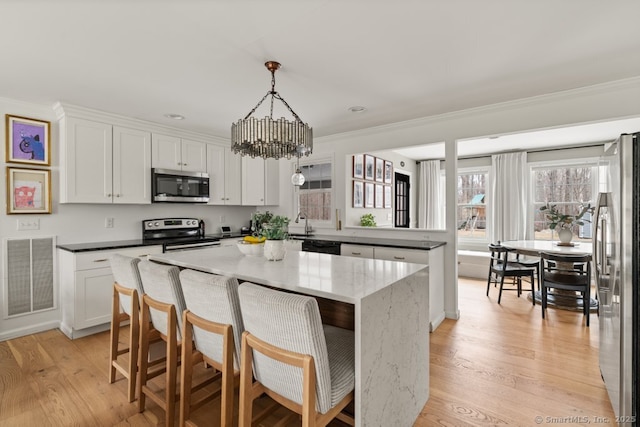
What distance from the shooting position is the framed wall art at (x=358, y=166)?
4789 mm

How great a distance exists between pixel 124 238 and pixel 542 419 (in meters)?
4.50

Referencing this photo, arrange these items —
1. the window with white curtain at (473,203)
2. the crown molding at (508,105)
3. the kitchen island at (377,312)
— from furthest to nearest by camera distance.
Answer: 1. the window with white curtain at (473,203)
2. the crown molding at (508,105)
3. the kitchen island at (377,312)

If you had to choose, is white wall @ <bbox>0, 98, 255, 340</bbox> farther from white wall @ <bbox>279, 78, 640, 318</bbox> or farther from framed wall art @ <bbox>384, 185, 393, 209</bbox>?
framed wall art @ <bbox>384, 185, 393, 209</bbox>

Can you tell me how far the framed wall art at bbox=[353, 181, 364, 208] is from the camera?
478 centimetres

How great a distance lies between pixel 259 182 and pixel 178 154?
130 centimetres

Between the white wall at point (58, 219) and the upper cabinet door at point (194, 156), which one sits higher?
the upper cabinet door at point (194, 156)

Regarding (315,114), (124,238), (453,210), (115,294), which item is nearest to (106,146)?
(124,238)

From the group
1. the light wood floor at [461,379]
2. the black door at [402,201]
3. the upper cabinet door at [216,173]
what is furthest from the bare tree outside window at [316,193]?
the light wood floor at [461,379]

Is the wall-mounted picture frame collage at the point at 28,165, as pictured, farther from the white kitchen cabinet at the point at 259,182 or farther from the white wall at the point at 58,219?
the white kitchen cabinet at the point at 259,182

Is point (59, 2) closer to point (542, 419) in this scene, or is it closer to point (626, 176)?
point (626, 176)

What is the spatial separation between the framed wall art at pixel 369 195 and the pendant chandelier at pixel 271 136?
2795 mm

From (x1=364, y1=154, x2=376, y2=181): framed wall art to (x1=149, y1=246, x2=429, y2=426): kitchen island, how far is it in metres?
3.04

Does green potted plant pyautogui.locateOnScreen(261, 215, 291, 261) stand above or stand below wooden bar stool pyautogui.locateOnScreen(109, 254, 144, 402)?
above

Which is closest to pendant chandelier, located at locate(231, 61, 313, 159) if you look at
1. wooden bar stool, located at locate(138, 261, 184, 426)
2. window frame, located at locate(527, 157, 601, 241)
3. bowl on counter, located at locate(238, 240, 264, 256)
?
bowl on counter, located at locate(238, 240, 264, 256)
